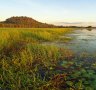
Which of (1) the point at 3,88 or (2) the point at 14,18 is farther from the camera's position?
(2) the point at 14,18

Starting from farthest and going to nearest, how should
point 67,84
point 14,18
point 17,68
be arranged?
point 14,18 → point 17,68 → point 67,84

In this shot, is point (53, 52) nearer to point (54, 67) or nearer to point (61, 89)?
point (54, 67)

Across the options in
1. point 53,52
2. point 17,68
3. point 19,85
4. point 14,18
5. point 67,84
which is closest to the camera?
point 19,85

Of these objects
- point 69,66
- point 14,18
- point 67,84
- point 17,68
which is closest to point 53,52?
point 69,66

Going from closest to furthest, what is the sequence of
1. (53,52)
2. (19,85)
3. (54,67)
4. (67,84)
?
(19,85) → (67,84) → (54,67) → (53,52)

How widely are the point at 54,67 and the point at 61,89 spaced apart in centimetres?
187

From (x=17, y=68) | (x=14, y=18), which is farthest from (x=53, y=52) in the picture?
(x=14, y=18)

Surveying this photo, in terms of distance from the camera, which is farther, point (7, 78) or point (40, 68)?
point (40, 68)

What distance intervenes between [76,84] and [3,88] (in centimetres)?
178

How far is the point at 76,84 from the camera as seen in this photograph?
467 centimetres

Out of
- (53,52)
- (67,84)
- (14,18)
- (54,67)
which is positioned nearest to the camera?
(67,84)

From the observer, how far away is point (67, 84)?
485 centimetres

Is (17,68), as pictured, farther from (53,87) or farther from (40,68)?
(53,87)

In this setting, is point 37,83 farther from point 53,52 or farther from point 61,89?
point 53,52
